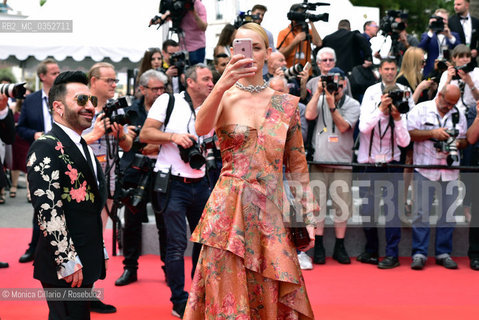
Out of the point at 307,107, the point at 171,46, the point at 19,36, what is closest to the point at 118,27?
the point at 19,36

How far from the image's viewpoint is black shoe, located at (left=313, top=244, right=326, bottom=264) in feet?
23.8

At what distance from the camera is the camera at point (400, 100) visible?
22.6 feet

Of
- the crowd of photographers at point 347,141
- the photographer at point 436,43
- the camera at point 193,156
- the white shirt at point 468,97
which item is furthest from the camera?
the photographer at point 436,43

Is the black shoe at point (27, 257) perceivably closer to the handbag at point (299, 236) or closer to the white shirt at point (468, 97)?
the handbag at point (299, 236)

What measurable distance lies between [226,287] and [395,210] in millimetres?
4282

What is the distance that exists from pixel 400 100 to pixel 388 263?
1.74m

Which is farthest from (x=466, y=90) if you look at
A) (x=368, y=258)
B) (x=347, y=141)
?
(x=368, y=258)

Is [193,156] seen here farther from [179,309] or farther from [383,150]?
[383,150]

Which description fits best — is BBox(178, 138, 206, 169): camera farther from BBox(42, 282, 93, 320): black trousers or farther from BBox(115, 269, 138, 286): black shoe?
BBox(42, 282, 93, 320): black trousers

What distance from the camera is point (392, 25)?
8.99 m

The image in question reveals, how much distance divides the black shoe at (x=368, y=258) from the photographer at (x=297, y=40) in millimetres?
2581

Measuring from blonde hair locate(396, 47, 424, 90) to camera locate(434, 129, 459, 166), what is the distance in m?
1.43

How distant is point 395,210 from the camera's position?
744cm

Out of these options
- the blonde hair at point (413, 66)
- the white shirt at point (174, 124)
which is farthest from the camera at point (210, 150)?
the blonde hair at point (413, 66)
